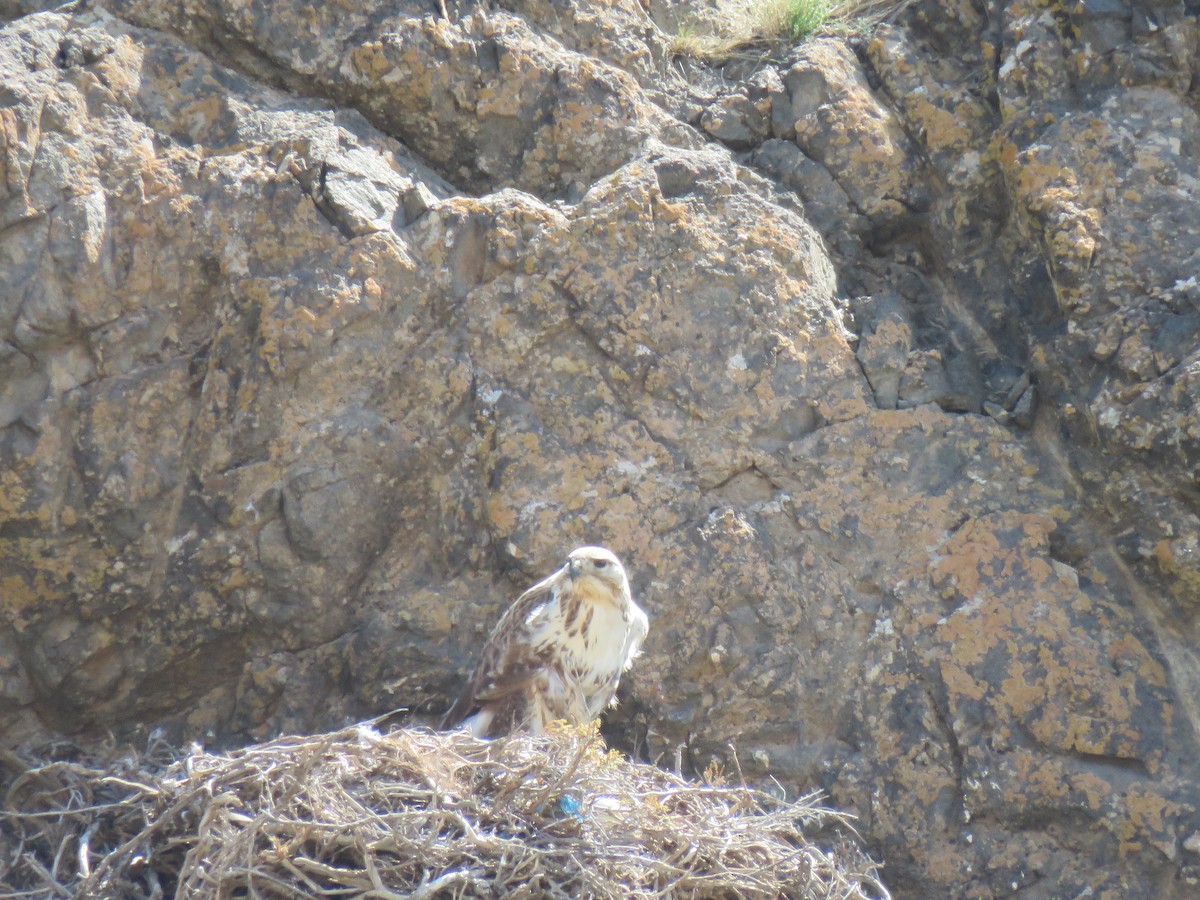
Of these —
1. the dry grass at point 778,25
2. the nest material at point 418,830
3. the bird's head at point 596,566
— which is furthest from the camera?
the dry grass at point 778,25

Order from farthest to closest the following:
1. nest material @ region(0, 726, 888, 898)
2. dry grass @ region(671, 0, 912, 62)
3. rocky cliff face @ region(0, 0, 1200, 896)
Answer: dry grass @ region(671, 0, 912, 62)
rocky cliff face @ region(0, 0, 1200, 896)
nest material @ region(0, 726, 888, 898)

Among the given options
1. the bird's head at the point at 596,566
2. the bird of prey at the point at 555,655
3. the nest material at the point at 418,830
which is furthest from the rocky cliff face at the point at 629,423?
the nest material at the point at 418,830

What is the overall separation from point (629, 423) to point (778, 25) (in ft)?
6.31

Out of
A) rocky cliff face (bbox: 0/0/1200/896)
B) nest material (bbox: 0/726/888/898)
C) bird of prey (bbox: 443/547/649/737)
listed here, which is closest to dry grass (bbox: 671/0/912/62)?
rocky cliff face (bbox: 0/0/1200/896)

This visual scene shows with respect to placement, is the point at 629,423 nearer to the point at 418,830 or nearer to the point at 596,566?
the point at 596,566

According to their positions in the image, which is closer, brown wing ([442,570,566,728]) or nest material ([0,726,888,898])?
nest material ([0,726,888,898])

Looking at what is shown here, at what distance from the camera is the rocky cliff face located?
14.7ft

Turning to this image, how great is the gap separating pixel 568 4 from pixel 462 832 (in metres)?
3.21

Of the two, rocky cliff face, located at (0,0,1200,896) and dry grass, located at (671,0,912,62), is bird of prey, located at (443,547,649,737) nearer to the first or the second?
rocky cliff face, located at (0,0,1200,896)

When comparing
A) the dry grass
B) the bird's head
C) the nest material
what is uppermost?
the dry grass

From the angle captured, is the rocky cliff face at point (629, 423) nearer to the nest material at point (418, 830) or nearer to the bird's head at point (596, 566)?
the bird's head at point (596, 566)

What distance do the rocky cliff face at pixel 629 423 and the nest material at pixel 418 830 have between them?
1.67 feet

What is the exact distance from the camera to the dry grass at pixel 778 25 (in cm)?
567

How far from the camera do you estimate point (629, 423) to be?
16.0ft
